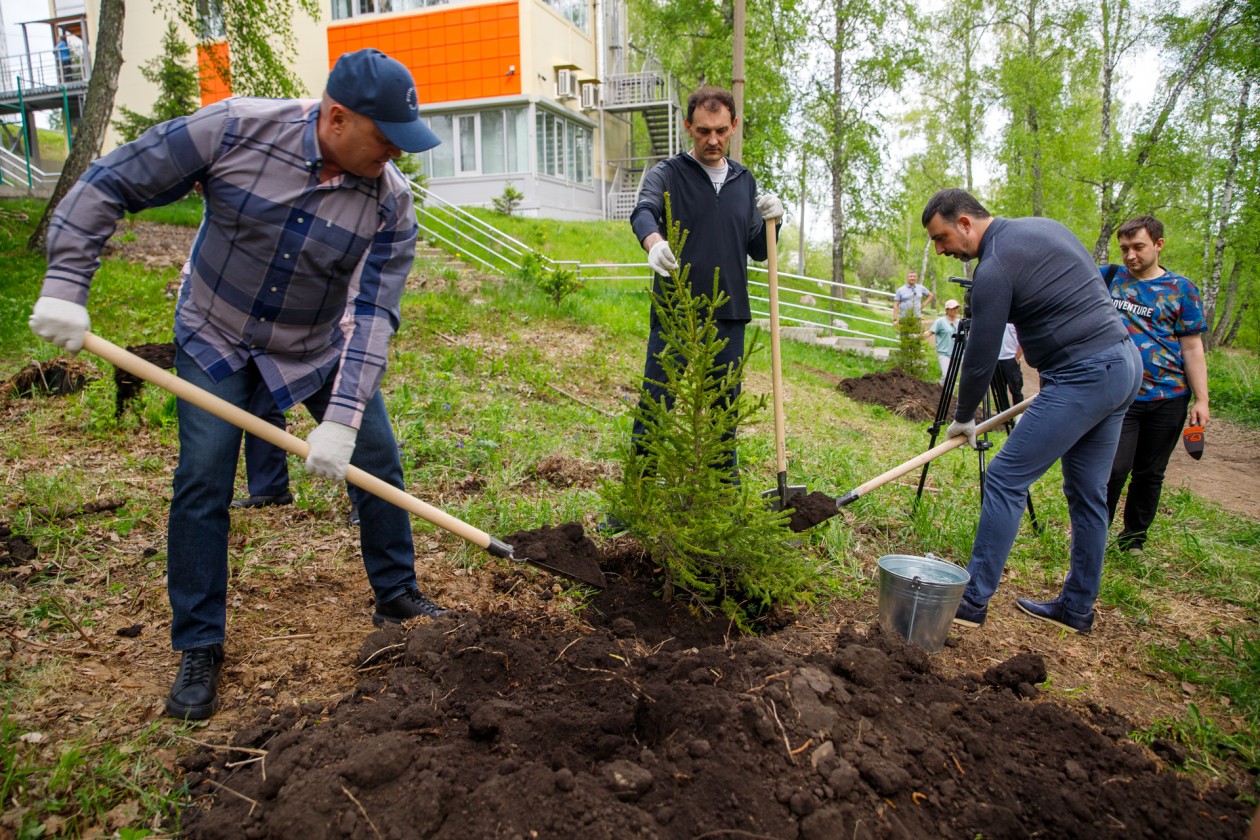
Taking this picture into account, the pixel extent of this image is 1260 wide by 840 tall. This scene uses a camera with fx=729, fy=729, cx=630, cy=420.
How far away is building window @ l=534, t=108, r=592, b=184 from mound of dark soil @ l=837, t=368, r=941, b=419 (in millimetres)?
13589

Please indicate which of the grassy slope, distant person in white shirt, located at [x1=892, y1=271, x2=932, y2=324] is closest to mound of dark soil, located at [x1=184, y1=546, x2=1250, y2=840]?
the grassy slope

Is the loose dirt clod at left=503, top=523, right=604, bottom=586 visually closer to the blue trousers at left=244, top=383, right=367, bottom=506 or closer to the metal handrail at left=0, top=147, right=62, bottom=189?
the blue trousers at left=244, top=383, right=367, bottom=506

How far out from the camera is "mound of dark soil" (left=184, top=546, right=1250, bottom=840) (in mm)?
1838

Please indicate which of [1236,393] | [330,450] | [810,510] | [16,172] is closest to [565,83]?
[16,172]

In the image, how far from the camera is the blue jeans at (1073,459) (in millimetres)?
3145

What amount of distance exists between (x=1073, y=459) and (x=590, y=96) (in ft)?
73.9

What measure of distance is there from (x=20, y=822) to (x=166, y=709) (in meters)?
0.51

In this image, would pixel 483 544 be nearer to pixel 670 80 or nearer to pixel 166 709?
pixel 166 709

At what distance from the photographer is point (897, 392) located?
11086mm

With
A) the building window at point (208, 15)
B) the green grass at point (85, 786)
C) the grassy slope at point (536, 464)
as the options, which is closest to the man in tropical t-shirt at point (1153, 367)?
the grassy slope at point (536, 464)

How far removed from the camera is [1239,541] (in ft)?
15.9

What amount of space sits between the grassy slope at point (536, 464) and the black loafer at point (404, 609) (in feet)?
2.15

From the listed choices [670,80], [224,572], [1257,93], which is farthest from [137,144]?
[670,80]

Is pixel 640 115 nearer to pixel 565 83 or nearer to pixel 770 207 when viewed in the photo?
pixel 565 83
